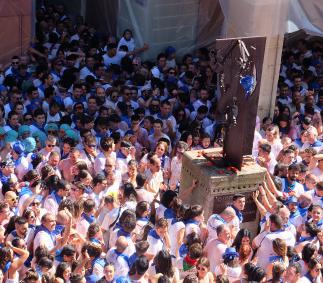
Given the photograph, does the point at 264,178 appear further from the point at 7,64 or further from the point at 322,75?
the point at 7,64

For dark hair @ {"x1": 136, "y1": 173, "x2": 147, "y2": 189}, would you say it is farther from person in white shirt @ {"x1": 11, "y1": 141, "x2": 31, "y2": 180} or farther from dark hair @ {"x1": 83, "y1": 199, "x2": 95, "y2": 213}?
person in white shirt @ {"x1": 11, "y1": 141, "x2": 31, "y2": 180}

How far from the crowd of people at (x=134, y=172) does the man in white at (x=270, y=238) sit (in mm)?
14

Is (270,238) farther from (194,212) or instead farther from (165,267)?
(165,267)

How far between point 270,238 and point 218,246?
0.60 m

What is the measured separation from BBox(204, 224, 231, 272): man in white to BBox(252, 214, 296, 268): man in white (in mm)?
399

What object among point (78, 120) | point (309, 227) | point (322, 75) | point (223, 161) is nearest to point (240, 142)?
point (223, 161)

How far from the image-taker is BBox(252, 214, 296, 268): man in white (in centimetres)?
786

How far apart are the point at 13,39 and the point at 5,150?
4.80m

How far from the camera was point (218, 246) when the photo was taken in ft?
25.4

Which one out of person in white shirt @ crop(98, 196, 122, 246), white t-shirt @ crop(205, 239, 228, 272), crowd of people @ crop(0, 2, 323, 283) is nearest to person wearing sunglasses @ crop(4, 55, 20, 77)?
crowd of people @ crop(0, 2, 323, 283)

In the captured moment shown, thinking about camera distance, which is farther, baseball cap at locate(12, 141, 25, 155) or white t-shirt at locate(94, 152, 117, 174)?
white t-shirt at locate(94, 152, 117, 174)

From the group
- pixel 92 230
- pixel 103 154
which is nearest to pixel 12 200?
pixel 92 230

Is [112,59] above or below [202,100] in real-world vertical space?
above

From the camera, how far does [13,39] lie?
44.9ft
